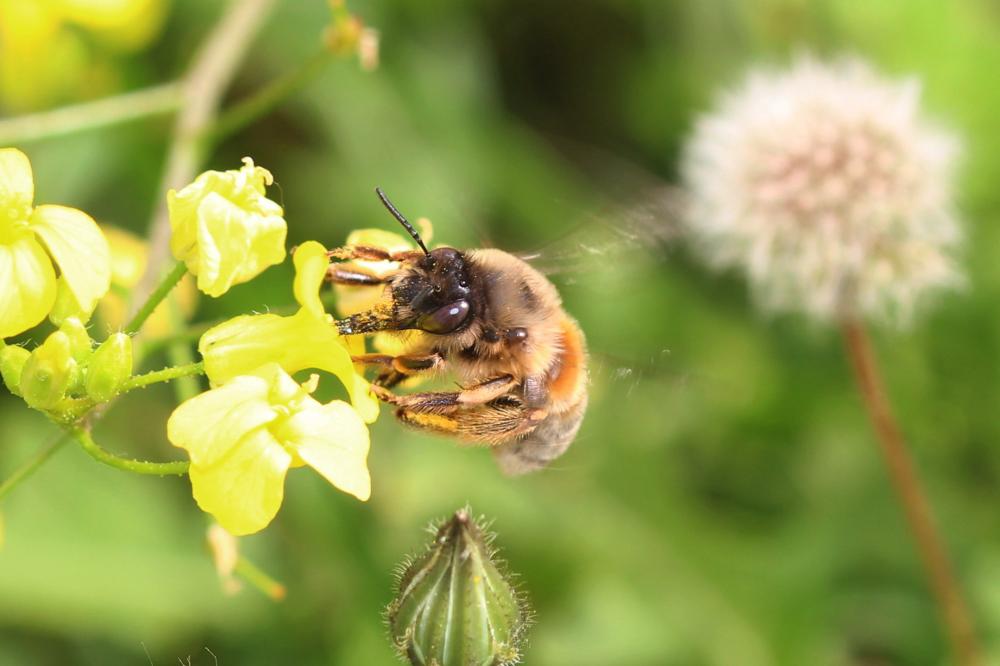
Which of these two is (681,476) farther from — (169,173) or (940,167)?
(169,173)

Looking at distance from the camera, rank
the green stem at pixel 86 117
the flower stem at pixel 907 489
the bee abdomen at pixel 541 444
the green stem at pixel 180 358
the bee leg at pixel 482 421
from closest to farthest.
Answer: the bee leg at pixel 482 421
the bee abdomen at pixel 541 444
the green stem at pixel 180 358
the green stem at pixel 86 117
the flower stem at pixel 907 489

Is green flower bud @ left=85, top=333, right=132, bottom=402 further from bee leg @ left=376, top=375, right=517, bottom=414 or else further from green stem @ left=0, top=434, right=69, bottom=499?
bee leg @ left=376, top=375, right=517, bottom=414

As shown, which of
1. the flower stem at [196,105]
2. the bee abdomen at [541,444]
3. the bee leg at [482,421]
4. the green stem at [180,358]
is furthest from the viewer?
the flower stem at [196,105]

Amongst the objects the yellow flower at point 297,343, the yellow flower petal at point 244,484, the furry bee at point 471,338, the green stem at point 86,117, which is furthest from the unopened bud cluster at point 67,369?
the green stem at point 86,117

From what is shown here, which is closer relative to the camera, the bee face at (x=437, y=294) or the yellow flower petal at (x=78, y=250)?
the yellow flower petal at (x=78, y=250)

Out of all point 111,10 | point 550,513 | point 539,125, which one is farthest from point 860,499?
point 111,10

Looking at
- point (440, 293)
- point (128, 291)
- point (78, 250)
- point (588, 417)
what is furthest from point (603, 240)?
point (588, 417)

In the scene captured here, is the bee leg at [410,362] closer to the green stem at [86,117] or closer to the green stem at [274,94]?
the green stem at [274,94]

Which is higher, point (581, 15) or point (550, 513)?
Answer: point (581, 15)
